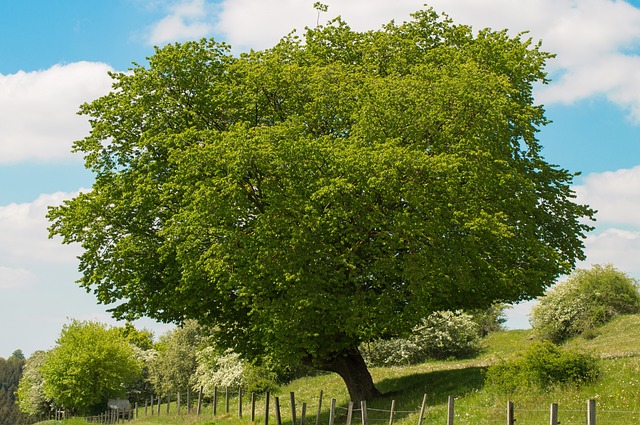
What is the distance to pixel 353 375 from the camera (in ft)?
112

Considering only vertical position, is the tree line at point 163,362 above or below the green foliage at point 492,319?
below

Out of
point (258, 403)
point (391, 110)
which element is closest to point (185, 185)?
point (391, 110)

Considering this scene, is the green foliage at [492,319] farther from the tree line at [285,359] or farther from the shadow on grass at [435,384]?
the shadow on grass at [435,384]

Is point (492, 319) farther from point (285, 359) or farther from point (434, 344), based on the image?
point (285, 359)

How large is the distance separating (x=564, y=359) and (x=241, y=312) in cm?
1516

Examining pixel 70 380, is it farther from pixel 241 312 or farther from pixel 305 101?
pixel 305 101

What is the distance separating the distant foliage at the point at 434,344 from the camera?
2168 inches

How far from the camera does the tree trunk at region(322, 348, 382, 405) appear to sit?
33.6 meters

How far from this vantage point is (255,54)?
3325 cm

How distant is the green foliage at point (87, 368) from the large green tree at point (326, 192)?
4556cm

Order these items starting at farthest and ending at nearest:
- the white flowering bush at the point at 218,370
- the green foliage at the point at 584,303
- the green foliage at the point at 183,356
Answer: the green foliage at the point at 183,356 < the green foliage at the point at 584,303 < the white flowering bush at the point at 218,370

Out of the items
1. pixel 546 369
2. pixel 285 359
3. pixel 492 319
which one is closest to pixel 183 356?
pixel 492 319

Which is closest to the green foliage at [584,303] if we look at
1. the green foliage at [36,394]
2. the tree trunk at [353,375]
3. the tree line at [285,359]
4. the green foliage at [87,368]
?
the tree line at [285,359]

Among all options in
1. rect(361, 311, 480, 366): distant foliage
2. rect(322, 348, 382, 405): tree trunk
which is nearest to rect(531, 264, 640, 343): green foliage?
rect(361, 311, 480, 366): distant foliage
